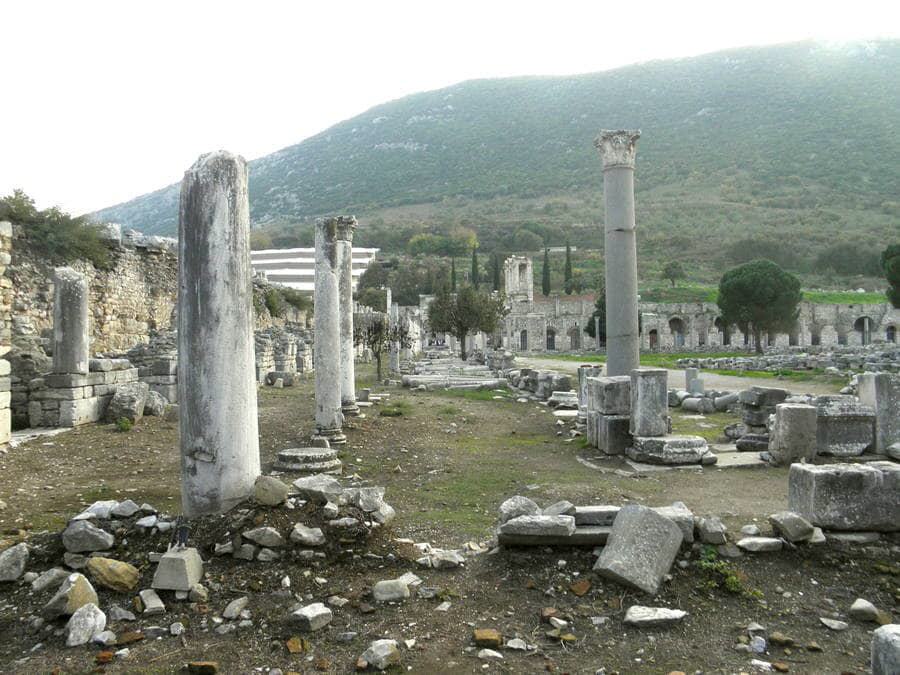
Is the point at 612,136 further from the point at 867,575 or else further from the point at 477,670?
the point at 477,670

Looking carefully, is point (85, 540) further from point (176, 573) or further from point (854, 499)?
point (854, 499)

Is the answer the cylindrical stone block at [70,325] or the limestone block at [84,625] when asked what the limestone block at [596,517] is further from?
the cylindrical stone block at [70,325]

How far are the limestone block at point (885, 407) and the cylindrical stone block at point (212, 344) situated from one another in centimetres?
872

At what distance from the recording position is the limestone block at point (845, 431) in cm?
970

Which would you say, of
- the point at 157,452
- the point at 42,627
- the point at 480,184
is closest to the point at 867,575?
the point at 42,627

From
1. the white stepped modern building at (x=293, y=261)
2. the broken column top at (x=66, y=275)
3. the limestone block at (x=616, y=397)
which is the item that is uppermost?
the white stepped modern building at (x=293, y=261)

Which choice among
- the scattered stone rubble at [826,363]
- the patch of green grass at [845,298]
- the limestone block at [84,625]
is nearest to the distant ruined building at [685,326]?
the patch of green grass at [845,298]

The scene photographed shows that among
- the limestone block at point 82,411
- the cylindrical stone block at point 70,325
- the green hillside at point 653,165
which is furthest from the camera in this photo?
the green hillside at point 653,165

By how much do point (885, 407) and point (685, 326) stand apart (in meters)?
50.6

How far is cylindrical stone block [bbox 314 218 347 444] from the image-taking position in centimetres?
1180

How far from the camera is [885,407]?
377 inches

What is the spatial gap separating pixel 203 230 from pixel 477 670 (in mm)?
4065

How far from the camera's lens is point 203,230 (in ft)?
18.7

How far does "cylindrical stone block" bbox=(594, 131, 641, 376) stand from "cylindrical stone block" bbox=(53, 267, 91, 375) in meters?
10.3
